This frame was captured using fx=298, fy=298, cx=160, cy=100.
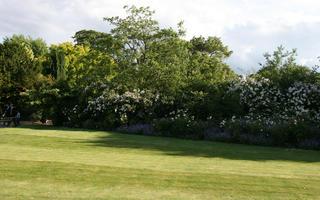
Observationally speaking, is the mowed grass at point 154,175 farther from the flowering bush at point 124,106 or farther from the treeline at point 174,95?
the flowering bush at point 124,106

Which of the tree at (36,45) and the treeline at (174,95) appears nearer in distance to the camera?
the treeline at (174,95)

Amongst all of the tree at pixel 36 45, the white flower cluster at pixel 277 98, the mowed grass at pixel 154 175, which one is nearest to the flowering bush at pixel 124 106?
the white flower cluster at pixel 277 98

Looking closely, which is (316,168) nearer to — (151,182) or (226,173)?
(226,173)

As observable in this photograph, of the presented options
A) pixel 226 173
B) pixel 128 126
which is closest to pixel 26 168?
pixel 226 173

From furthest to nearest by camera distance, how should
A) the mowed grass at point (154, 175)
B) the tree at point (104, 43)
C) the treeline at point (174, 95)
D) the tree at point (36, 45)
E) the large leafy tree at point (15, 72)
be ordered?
the tree at point (36, 45) → the large leafy tree at point (15, 72) → the tree at point (104, 43) → the treeline at point (174, 95) → the mowed grass at point (154, 175)

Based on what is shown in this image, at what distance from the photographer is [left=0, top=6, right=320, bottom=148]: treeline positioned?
1371 cm

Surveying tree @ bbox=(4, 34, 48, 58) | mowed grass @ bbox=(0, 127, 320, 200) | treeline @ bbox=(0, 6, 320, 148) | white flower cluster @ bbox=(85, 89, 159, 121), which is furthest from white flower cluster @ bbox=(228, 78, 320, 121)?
tree @ bbox=(4, 34, 48, 58)

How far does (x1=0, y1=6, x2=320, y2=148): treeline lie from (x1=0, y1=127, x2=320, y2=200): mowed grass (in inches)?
155

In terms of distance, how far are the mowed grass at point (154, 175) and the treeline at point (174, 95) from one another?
155 inches

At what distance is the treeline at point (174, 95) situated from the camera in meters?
13.7

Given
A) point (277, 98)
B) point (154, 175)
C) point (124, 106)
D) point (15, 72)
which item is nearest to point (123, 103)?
point (124, 106)

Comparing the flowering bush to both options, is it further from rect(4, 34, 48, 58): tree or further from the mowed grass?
rect(4, 34, 48, 58): tree

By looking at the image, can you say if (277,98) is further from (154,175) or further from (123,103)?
(154,175)

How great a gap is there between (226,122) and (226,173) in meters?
7.79
